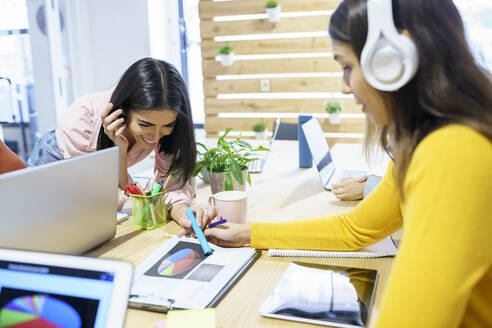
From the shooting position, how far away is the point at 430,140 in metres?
0.62

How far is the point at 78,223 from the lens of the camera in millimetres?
955

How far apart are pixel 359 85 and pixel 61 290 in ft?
1.81

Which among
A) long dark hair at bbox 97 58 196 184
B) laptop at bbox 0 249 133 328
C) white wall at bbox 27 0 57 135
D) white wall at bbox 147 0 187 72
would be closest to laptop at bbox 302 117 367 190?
long dark hair at bbox 97 58 196 184

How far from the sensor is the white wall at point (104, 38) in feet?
12.7

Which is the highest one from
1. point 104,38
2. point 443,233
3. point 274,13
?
point 274,13

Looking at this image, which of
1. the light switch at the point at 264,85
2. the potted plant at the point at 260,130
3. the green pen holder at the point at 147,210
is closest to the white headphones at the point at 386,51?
the green pen holder at the point at 147,210

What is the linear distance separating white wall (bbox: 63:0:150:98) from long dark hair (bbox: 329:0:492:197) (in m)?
3.48

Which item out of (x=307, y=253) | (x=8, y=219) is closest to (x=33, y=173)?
(x=8, y=219)

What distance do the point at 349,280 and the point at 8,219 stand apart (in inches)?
25.5

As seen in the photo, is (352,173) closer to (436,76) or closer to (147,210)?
(147,210)

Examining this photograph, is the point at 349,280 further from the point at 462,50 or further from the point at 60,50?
the point at 60,50

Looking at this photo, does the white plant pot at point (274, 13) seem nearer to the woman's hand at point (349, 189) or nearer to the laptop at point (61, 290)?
the woman's hand at point (349, 189)

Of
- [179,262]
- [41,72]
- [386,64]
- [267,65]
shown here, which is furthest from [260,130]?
[386,64]

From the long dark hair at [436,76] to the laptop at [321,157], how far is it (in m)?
0.82
